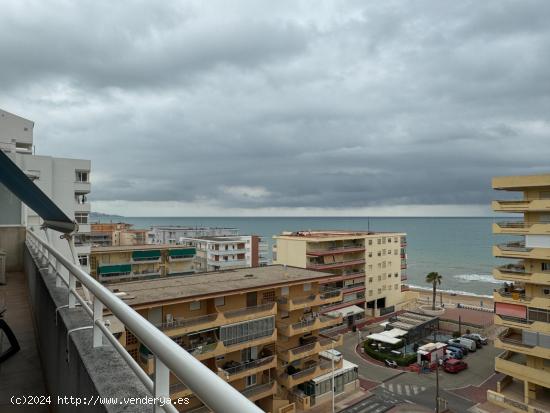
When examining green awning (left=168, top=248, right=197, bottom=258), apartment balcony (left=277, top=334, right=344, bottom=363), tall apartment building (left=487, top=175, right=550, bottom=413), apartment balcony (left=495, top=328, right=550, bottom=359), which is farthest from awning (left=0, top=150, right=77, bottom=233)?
green awning (left=168, top=248, right=197, bottom=258)

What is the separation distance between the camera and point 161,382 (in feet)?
5.25

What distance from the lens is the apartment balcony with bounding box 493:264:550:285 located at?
2064cm

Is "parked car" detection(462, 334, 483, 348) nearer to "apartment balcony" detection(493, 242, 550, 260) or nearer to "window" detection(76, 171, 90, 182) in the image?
"apartment balcony" detection(493, 242, 550, 260)

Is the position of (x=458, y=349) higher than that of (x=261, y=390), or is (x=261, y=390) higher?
(x=261, y=390)

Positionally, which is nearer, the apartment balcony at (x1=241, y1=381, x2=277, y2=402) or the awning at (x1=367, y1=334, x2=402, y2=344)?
the apartment balcony at (x1=241, y1=381, x2=277, y2=402)

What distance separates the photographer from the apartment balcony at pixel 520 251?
20484mm

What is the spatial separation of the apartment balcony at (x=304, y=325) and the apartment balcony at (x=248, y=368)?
1.82m

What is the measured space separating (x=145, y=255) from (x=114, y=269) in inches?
146

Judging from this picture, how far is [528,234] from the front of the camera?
68.6ft

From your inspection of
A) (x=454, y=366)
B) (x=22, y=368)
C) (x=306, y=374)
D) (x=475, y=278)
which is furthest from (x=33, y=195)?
(x=475, y=278)

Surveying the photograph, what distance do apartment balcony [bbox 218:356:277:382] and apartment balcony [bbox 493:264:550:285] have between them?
14.8 m

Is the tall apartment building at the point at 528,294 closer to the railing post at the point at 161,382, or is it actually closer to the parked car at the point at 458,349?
the parked car at the point at 458,349

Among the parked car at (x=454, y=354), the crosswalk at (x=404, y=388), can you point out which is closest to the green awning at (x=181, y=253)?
the crosswalk at (x=404, y=388)

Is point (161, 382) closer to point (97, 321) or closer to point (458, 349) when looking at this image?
point (97, 321)
